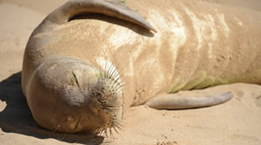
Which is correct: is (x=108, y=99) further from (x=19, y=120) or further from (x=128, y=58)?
(x=128, y=58)

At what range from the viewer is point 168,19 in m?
4.82

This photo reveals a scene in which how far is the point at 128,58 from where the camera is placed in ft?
13.9

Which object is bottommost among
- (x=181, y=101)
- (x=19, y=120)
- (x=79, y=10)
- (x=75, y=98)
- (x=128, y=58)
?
(x=19, y=120)

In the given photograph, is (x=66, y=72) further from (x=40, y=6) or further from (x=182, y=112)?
(x=40, y=6)

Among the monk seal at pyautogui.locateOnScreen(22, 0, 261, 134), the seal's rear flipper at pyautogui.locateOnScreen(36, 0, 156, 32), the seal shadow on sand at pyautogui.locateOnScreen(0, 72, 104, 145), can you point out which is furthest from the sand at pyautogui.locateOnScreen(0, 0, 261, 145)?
the seal's rear flipper at pyautogui.locateOnScreen(36, 0, 156, 32)

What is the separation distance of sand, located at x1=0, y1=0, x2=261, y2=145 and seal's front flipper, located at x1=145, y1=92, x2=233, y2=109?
2.2 inches

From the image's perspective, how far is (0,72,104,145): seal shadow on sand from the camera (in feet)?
11.0

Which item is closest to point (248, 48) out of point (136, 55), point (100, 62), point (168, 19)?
point (168, 19)

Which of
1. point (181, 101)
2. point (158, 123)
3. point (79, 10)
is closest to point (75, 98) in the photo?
point (158, 123)

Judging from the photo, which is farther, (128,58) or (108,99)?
(128,58)

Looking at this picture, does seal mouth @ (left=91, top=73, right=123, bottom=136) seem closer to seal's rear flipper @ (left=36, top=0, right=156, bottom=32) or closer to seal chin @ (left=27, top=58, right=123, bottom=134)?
seal chin @ (left=27, top=58, right=123, bottom=134)

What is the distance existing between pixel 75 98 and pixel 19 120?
772 mm

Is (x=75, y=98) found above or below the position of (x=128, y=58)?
below

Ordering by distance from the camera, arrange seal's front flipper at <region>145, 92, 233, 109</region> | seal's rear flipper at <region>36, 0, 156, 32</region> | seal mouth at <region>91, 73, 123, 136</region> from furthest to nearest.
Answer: seal's front flipper at <region>145, 92, 233, 109</region> → seal's rear flipper at <region>36, 0, 156, 32</region> → seal mouth at <region>91, 73, 123, 136</region>
